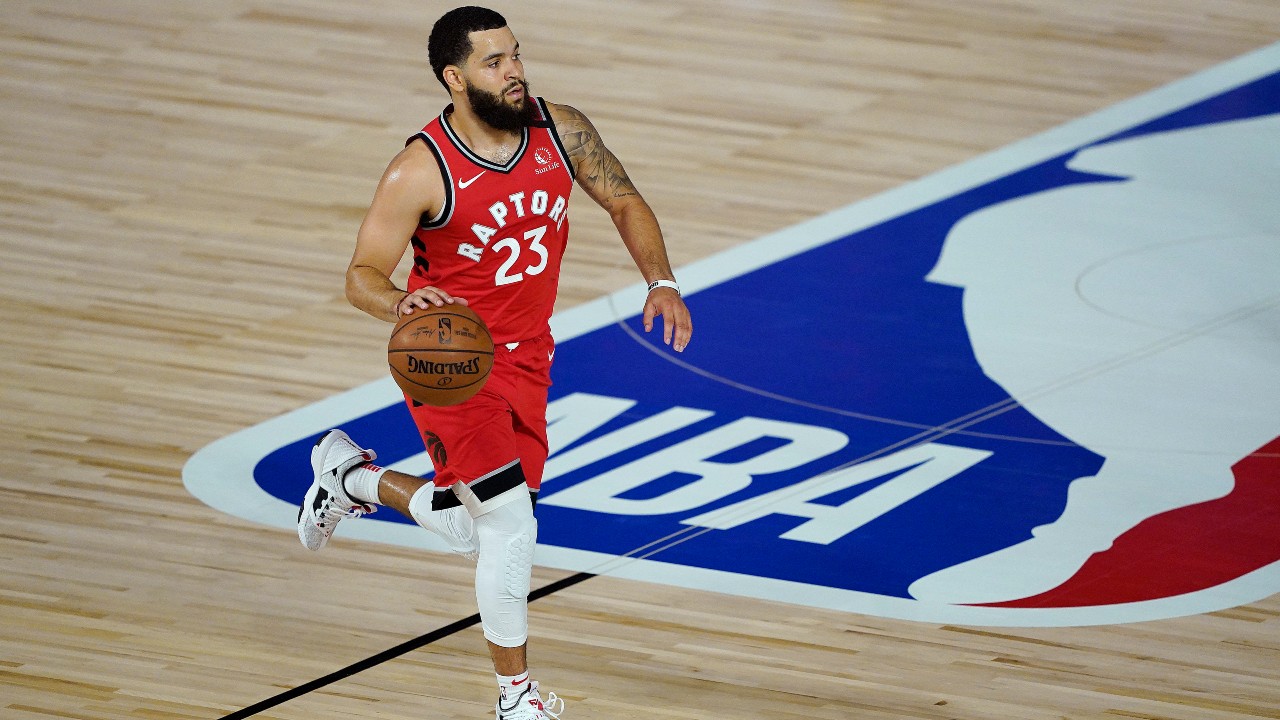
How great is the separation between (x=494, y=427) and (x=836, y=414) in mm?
2536

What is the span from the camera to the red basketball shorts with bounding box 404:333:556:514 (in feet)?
16.4

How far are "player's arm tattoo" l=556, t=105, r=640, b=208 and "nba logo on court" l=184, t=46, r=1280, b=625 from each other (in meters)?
1.42

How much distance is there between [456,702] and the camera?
536 cm

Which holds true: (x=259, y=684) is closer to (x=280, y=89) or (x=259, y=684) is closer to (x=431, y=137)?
(x=431, y=137)

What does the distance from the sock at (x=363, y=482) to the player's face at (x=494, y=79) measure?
1232mm

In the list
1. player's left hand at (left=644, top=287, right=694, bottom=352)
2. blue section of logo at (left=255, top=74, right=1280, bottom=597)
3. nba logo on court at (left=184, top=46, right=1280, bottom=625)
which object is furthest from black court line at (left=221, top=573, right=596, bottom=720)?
player's left hand at (left=644, top=287, right=694, bottom=352)

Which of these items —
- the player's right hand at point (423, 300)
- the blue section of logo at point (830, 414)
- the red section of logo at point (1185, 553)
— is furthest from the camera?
the blue section of logo at point (830, 414)

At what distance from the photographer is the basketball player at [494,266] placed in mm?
4961

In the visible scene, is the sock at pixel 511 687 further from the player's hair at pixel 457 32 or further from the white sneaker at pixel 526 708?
the player's hair at pixel 457 32

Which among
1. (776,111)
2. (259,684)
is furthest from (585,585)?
(776,111)

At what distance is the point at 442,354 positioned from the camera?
15.7 ft

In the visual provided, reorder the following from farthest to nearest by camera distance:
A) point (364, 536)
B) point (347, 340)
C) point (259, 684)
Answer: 1. point (347, 340)
2. point (364, 536)
3. point (259, 684)

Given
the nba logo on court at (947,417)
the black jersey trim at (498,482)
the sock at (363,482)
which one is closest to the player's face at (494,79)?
the black jersey trim at (498,482)

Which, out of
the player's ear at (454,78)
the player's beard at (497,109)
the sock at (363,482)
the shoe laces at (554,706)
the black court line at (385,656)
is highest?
the player's ear at (454,78)
